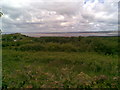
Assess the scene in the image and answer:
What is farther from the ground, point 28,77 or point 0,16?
point 0,16

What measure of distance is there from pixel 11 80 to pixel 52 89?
94cm

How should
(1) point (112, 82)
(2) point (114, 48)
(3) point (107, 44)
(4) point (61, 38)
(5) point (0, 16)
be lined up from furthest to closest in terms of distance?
(4) point (61, 38) < (3) point (107, 44) < (2) point (114, 48) < (1) point (112, 82) < (5) point (0, 16)

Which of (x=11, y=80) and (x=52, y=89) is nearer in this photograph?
(x=52, y=89)

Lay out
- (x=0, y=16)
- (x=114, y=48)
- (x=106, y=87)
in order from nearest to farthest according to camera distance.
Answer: (x=0, y=16) < (x=106, y=87) < (x=114, y=48)

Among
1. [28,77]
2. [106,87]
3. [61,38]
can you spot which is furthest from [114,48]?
[28,77]

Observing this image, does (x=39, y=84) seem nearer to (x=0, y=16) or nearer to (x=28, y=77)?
(x=28, y=77)

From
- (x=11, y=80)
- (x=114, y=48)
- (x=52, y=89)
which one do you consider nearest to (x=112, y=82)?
(x=52, y=89)

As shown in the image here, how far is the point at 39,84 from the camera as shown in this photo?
2.27 meters

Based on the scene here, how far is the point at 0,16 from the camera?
211cm

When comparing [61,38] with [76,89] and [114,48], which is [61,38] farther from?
[76,89]

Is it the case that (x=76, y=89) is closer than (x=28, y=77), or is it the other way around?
(x=76, y=89)

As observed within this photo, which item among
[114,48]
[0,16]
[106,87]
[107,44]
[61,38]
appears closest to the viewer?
[0,16]

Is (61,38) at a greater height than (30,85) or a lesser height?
greater

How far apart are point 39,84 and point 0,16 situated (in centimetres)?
154
